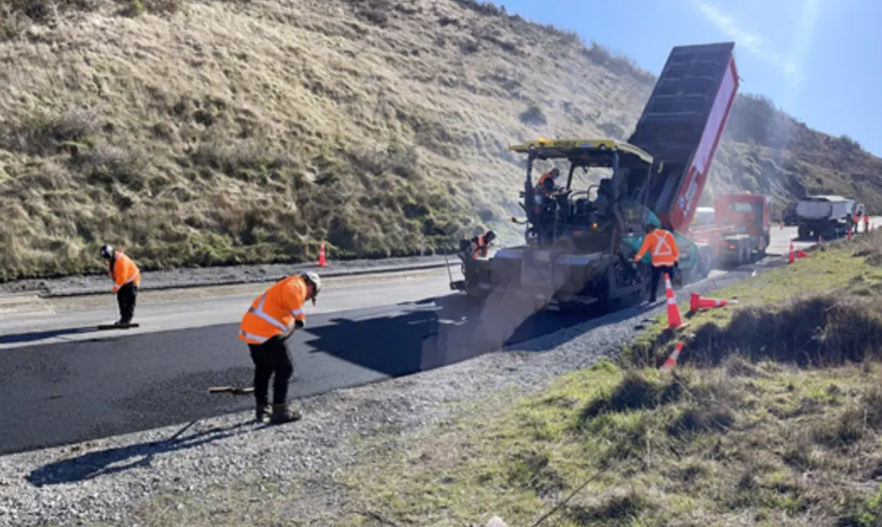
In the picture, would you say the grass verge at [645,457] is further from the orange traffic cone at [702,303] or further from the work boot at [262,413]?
the orange traffic cone at [702,303]

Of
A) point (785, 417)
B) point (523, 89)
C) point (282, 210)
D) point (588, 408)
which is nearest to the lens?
point (785, 417)

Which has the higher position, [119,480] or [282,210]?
[282,210]

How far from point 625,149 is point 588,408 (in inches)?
263

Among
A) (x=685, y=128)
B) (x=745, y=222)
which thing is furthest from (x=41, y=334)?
(x=745, y=222)

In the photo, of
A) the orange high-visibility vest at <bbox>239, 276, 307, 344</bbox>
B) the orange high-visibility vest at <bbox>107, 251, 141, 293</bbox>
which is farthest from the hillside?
the orange high-visibility vest at <bbox>239, 276, 307, 344</bbox>

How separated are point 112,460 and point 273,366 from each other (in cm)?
145

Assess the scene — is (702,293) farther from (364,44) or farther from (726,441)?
(364,44)

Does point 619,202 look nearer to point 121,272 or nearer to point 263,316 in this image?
point 263,316

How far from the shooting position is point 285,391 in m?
6.10

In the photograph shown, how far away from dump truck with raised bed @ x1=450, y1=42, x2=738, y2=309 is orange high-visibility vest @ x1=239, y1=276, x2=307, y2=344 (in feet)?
18.9

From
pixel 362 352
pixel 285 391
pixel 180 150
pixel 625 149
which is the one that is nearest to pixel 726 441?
pixel 285 391

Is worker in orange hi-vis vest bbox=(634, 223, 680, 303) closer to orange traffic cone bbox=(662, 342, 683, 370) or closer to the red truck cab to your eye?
orange traffic cone bbox=(662, 342, 683, 370)

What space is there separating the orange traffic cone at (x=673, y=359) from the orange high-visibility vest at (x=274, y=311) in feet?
12.0

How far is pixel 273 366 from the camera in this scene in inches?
239
